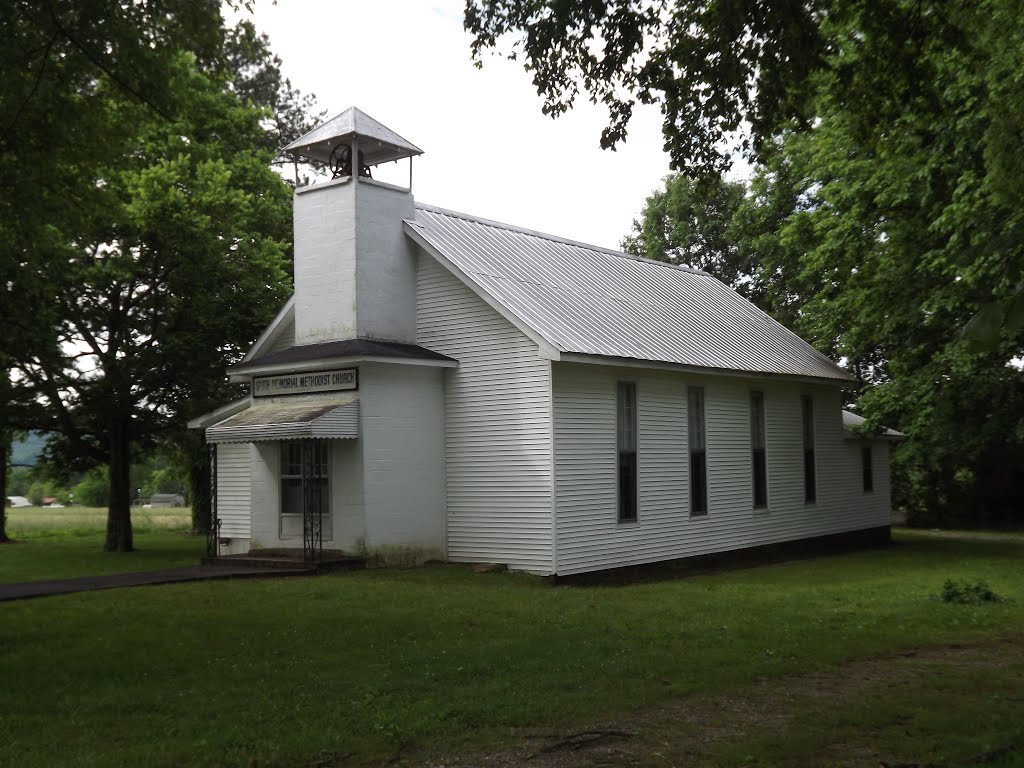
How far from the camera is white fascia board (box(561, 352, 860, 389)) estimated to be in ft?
65.5

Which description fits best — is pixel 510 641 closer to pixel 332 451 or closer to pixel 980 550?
pixel 332 451

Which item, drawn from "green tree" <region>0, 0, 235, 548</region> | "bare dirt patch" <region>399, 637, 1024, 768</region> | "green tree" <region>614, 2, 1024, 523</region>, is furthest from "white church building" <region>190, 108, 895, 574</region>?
"bare dirt patch" <region>399, 637, 1024, 768</region>

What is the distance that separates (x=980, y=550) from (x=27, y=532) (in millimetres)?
32318

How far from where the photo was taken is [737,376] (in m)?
24.8

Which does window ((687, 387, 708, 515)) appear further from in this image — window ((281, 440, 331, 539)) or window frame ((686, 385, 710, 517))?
window ((281, 440, 331, 539))

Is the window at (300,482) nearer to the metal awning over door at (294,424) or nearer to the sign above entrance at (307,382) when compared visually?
the metal awning over door at (294,424)

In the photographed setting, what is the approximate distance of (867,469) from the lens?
3219 centimetres

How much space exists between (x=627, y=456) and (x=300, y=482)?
6.72 metres

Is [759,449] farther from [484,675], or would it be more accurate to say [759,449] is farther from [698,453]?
[484,675]

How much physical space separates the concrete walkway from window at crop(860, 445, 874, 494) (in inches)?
736

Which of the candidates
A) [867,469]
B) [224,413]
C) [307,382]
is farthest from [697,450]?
[224,413]

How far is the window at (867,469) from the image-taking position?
31.9 metres

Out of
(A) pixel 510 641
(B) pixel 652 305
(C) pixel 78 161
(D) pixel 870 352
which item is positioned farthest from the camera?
(D) pixel 870 352

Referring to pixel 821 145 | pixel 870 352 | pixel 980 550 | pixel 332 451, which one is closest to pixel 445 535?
pixel 332 451
